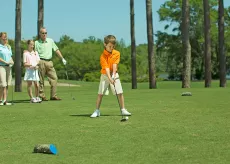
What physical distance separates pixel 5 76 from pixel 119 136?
6.97 metres

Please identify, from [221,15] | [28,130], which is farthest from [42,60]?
[221,15]

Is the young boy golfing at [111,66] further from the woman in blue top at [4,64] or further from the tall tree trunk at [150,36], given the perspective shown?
the tall tree trunk at [150,36]

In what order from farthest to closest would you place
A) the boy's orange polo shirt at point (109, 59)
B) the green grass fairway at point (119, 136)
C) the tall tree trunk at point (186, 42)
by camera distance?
1. the tall tree trunk at point (186, 42)
2. the boy's orange polo shirt at point (109, 59)
3. the green grass fairway at point (119, 136)

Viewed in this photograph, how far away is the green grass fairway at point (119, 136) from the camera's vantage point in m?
6.84

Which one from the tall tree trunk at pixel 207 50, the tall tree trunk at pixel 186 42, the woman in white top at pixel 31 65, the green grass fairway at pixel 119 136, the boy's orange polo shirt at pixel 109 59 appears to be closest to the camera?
the green grass fairway at pixel 119 136

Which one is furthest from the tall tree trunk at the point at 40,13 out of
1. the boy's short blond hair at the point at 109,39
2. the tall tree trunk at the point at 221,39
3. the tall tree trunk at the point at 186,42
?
the boy's short blond hair at the point at 109,39

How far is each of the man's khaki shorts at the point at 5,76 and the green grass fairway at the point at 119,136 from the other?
97.2 inches

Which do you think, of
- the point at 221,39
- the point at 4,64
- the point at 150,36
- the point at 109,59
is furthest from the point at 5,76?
the point at 221,39

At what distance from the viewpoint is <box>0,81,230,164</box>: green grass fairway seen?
6840 mm

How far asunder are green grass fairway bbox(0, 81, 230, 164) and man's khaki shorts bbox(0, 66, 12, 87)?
8.10 feet

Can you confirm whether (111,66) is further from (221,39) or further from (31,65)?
(221,39)

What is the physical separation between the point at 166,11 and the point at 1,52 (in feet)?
210

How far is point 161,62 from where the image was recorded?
88625mm

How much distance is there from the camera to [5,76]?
1455 cm
